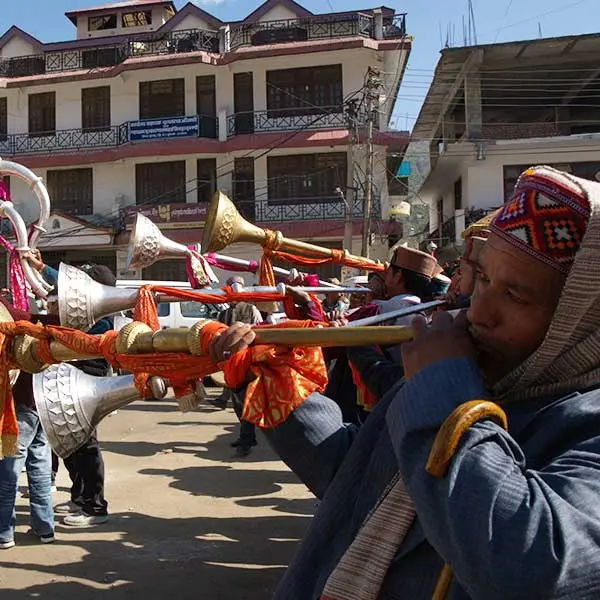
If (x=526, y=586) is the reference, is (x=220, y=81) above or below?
above

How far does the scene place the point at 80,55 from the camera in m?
24.8

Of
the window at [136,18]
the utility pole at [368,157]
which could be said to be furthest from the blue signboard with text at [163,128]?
the utility pole at [368,157]

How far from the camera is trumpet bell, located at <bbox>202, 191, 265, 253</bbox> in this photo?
464 cm

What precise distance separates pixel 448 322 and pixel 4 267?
26.3m

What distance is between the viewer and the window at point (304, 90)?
73.0 ft

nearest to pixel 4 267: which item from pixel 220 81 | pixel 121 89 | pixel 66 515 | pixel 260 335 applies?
pixel 121 89

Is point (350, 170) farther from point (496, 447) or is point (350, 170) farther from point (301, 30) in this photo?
point (496, 447)

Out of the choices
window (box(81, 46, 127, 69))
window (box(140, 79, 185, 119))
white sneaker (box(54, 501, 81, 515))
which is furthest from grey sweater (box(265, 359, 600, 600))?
window (box(81, 46, 127, 69))

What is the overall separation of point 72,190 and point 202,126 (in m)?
5.63

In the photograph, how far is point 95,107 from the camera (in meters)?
24.4

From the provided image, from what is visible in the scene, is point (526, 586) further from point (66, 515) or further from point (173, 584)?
point (66, 515)

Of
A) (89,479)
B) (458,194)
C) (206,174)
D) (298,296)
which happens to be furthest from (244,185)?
(298,296)

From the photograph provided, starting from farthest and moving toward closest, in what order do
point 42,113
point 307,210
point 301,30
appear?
point 42,113, point 301,30, point 307,210

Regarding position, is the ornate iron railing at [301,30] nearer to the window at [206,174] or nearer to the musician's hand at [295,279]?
the window at [206,174]
